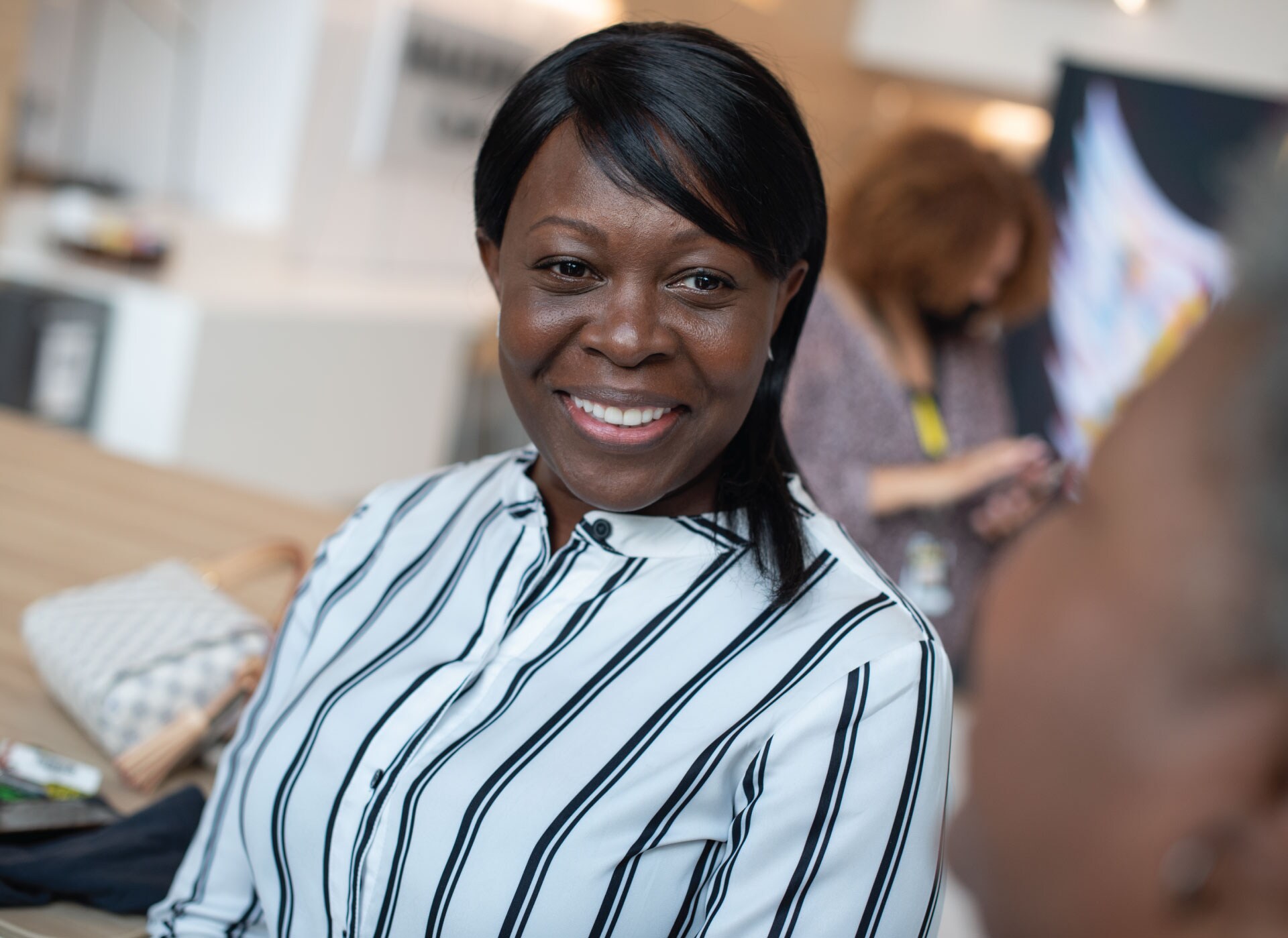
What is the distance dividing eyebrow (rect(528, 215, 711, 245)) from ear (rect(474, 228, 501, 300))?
7.1 inches

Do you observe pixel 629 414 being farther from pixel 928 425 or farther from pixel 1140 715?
A: pixel 928 425

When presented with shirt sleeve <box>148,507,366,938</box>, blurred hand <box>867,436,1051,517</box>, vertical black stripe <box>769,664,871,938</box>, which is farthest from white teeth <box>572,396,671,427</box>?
blurred hand <box>867,436,1051,517</box>

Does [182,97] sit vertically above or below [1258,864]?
above

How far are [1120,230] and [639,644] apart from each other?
10.8ft

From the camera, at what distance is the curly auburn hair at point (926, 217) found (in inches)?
101

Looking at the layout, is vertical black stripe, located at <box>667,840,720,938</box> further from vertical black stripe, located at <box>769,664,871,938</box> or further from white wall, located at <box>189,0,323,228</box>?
white wall, located at <box>189,0,323,228</box>

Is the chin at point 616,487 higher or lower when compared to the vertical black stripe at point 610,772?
higher

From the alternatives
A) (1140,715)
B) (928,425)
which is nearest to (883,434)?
(928,425)

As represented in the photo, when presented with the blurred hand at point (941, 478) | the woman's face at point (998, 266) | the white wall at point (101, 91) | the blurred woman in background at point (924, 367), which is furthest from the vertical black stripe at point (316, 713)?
the white wall at point (101, 91)

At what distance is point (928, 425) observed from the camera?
2680mm

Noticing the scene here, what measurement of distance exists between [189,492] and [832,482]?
1.44m

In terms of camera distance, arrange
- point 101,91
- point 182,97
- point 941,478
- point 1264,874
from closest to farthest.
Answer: point 1264,874 → point 941,478 → point 101,91 → point 182,97

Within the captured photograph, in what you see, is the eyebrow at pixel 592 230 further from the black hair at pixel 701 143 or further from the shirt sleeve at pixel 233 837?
the shirt sleeve at pixel 233 837

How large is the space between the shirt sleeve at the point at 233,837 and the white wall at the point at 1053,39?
16.3 ft
